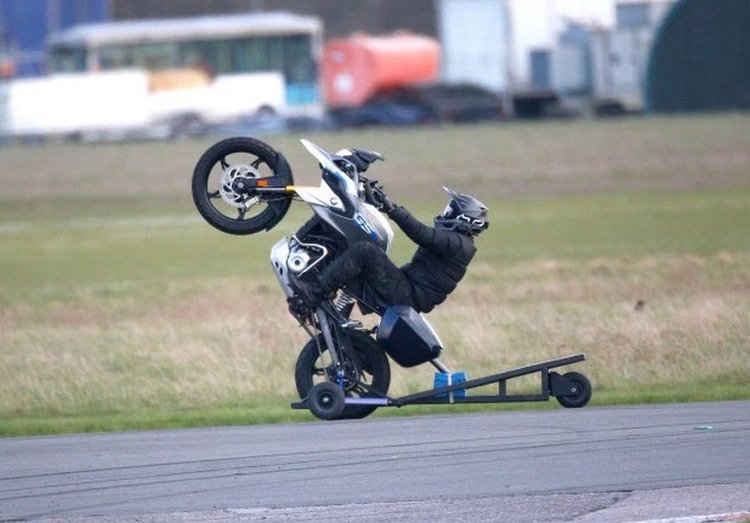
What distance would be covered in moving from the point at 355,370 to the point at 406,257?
17.6m

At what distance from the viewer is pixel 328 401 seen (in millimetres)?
10977

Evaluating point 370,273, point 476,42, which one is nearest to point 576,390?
point 370,273

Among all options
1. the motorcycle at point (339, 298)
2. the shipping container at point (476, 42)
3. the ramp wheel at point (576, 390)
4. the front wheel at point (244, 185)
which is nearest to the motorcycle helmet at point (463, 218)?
the motorcycle at point (339, 298)

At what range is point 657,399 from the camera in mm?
12633

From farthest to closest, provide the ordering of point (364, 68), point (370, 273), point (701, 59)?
point (364, 68) → point (701, 59) → point (370, 273)

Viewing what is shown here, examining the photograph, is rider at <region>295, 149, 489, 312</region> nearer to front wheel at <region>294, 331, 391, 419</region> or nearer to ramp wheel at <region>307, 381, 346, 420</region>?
front wheel at <region>294, 331, 391, 419</region>

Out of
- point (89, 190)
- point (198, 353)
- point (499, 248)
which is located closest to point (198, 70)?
point (89, 190)

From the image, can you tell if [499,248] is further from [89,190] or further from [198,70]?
[198,70]

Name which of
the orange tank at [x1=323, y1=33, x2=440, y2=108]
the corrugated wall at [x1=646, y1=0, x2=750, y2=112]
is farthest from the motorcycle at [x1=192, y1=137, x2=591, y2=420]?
the orange tank at [x1=323, y1=33, x2=440, y2=108]

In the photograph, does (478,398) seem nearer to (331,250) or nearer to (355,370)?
(355,370)

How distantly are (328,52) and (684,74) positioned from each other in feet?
59.0

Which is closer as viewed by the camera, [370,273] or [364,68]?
[370,273]

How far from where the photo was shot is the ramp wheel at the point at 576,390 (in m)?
11.3

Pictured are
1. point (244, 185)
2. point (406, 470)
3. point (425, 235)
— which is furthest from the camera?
point (244, 185)
